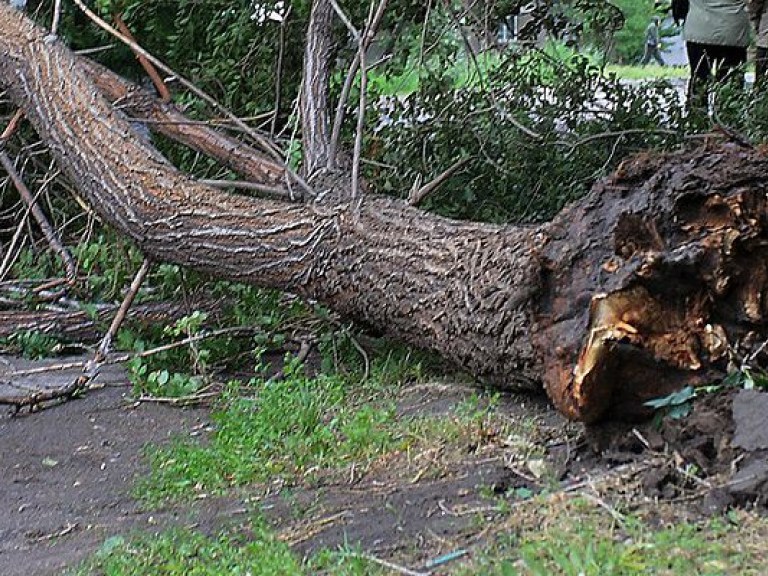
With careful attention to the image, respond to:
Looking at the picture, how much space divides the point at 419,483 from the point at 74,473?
1.56 metres

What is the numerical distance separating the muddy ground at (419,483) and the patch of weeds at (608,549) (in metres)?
0.15

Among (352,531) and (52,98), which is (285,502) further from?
(52,98)

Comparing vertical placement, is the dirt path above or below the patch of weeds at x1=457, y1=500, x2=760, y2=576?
below

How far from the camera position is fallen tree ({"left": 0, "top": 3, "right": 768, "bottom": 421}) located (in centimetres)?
367

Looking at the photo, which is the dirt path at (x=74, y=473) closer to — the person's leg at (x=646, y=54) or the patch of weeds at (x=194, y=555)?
the patch of weeds at (x=194, y=555)

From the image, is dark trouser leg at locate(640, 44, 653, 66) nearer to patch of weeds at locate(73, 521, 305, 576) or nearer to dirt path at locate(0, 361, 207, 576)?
dirt path at locate(0, 361, 207, 576)

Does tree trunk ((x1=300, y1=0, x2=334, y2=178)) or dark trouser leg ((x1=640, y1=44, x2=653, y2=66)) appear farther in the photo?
dark trouser leg ((x1=640, y1=44, x2=653, y2=66))

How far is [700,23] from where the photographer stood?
9094 millimetres

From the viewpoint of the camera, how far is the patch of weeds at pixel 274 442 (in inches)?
167

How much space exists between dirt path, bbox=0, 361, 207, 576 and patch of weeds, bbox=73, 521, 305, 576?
16cm

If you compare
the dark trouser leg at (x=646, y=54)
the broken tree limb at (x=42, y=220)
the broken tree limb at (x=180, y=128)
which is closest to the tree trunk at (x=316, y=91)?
the broken tree limb at (x=180, y=128)

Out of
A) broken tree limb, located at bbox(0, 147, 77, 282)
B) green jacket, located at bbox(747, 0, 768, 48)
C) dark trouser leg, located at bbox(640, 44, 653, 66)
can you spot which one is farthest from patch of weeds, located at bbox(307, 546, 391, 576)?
dark trouser leg, located at bbox(640, 44, 653, 66)

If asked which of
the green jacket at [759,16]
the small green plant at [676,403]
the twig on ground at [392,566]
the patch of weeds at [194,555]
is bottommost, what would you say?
the patch of weeds at [194,555]

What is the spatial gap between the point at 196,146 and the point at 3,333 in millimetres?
1489
